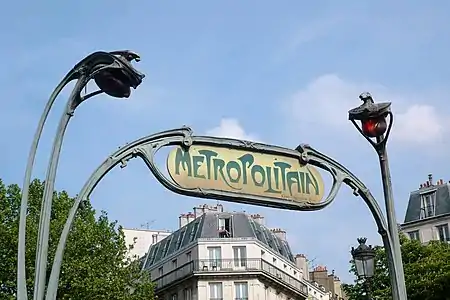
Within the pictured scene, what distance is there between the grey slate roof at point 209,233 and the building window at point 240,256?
1354 mm

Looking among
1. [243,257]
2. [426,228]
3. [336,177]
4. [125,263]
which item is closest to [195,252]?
[243,257]

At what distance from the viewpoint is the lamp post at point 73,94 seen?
7727mm

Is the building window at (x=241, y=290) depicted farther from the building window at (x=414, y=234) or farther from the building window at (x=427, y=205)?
the building window at (x=427, y=205)

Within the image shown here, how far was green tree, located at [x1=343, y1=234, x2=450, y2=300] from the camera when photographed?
3559 cm

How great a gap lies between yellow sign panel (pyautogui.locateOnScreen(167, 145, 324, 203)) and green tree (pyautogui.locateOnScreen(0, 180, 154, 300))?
22.2m

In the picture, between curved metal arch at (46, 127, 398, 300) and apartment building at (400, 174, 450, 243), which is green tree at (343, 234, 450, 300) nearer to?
apartment building at (400, 174, 450, 243)

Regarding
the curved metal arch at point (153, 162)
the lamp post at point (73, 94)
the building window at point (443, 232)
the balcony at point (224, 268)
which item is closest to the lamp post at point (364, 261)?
the curved metal arch at point (153, 162)

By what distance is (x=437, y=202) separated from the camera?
179ft

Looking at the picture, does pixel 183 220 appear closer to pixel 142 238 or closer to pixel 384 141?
pixel 142 238

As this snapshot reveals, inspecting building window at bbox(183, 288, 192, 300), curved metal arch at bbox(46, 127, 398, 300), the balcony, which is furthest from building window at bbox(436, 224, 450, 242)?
curved metal arch at bbox(46, 127, 398, 300)

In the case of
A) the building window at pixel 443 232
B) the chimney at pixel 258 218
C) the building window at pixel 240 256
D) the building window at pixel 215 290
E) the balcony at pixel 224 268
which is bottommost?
the building window at pixel 215 290

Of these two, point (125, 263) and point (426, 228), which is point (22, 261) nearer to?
point (125, 263)

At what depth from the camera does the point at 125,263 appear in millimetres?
34969

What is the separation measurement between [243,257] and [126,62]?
46538 millimetres
